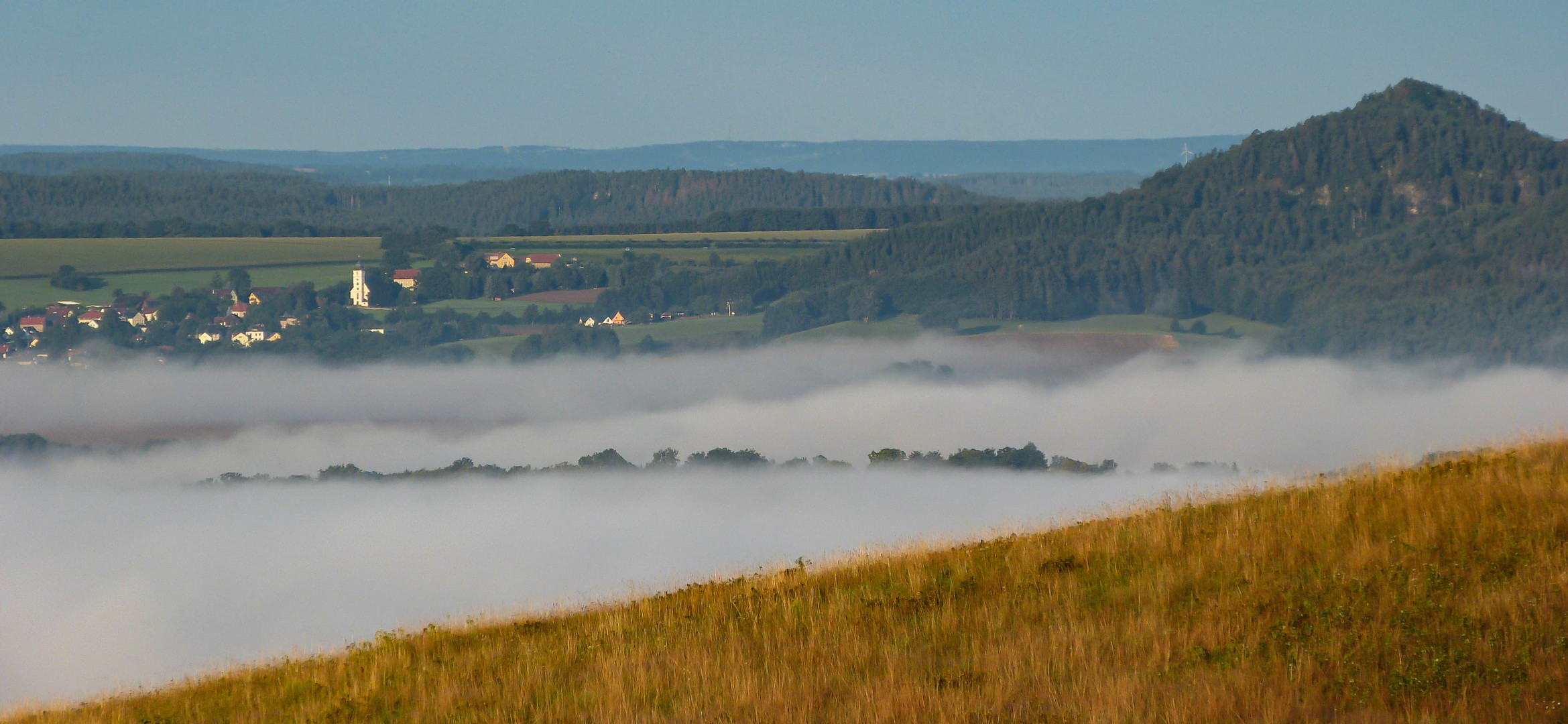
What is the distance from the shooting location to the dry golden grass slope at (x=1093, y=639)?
32.4 feet

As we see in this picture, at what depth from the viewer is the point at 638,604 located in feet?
51.1

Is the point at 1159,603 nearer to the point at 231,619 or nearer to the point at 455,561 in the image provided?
the point at 231,619

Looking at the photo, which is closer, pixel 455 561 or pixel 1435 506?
pixel 1435 506

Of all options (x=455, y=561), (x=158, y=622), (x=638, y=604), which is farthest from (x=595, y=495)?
(x=638, y=604)

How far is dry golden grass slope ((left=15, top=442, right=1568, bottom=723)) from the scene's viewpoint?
9.88 meters

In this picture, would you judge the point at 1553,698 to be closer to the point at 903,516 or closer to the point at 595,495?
the point at 903,516

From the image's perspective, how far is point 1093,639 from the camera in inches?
446

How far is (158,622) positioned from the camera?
14550cm

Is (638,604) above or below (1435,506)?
below

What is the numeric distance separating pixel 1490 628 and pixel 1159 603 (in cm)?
248

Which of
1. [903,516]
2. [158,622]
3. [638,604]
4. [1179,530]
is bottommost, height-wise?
[158,622]

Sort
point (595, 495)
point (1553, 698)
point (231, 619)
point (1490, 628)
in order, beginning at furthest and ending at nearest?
point (595, 495)
point (231, 619)
point (1490, 628)
point (1553, 698)

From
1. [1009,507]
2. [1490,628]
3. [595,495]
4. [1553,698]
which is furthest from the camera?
[595,495]

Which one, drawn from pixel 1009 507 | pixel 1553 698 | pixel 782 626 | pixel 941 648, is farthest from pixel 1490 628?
pixel 1009 507
